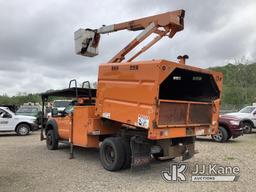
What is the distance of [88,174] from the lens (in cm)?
859

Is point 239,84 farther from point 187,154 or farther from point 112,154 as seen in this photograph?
point 112,154

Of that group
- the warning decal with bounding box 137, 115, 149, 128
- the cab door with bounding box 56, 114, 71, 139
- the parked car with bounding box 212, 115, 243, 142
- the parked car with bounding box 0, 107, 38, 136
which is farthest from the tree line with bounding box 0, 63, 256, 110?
the warning decal with bounding box 137, 115, 149, 128

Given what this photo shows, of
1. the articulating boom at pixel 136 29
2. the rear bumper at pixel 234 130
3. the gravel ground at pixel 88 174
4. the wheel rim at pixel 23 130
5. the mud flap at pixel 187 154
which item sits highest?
the articulating boom at pixel 136 29

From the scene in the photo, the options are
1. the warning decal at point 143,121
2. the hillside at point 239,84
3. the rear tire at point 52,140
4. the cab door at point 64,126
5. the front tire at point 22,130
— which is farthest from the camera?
the hillside at point 239,84

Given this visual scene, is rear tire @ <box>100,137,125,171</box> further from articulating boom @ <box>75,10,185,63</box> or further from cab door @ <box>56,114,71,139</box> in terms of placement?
articulating boom @ <box>75,10,185,63</box>

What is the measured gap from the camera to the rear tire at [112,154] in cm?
868

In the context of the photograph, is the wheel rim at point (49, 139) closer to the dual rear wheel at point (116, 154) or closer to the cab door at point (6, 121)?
the dual rear wheel at point (116, 154)

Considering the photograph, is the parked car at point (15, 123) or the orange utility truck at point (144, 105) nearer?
the orange utility truck at point (144, 105)

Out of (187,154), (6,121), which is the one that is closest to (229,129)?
(187,154)

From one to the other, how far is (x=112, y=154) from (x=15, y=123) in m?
11.4

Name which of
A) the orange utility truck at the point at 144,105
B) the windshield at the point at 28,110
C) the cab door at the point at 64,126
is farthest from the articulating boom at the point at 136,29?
the windshield at the point at 28,110

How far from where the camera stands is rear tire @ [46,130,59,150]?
1221 cm

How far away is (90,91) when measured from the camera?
10.9 m

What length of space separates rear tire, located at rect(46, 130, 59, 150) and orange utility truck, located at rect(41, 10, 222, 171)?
1.43 m
